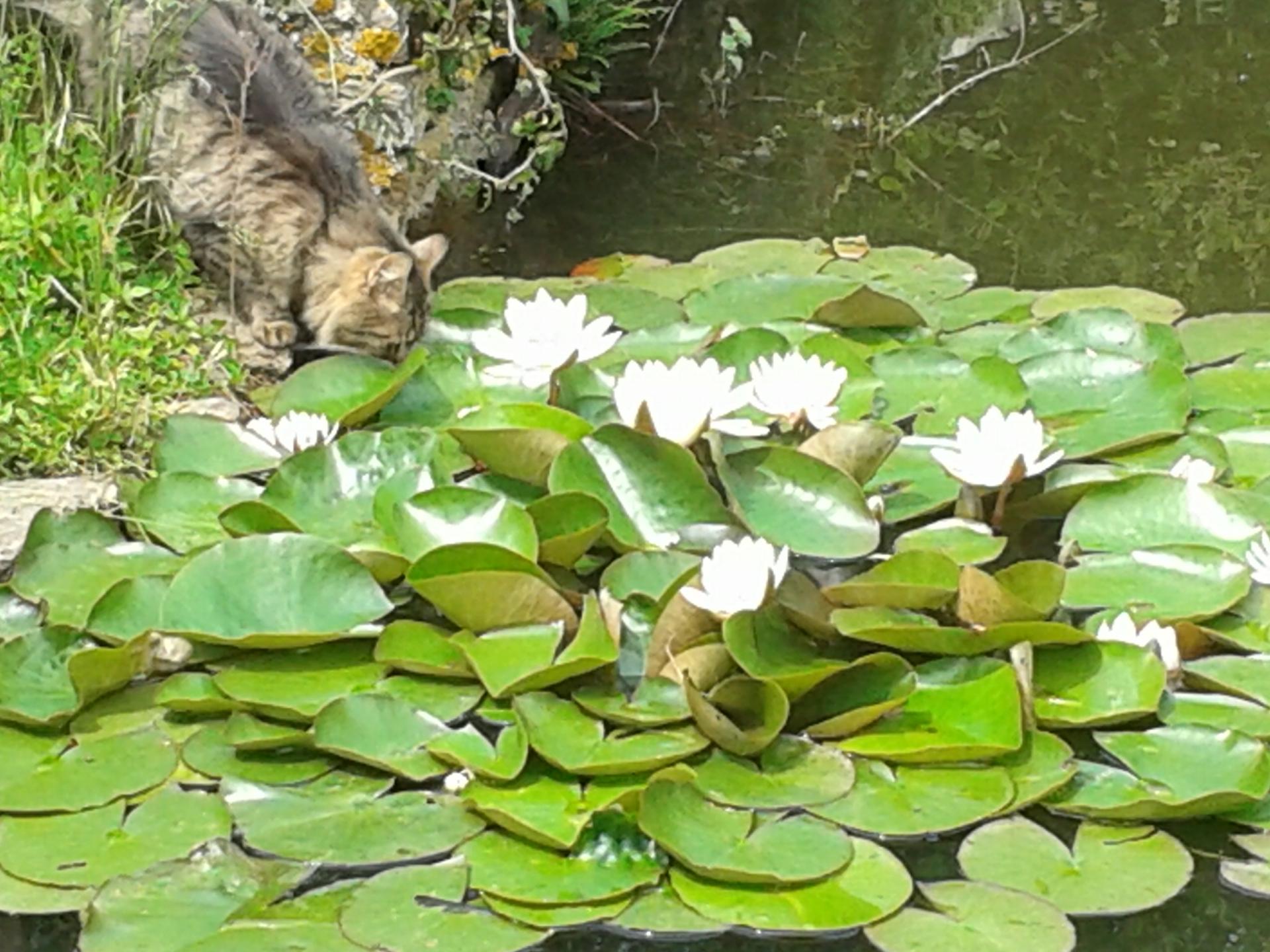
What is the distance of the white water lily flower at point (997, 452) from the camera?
9.11 ft

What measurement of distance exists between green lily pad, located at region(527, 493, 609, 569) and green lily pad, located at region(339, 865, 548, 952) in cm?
61

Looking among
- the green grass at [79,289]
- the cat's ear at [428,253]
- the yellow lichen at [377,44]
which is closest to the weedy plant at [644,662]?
the green grass at [79,289]

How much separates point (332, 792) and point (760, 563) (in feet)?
2.27

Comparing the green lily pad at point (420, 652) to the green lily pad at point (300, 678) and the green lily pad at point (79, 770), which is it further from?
the green lily pad at point (79, 770)

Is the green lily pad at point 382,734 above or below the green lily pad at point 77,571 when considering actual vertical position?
above

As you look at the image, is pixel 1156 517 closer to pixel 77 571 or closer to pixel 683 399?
pixel 683 399

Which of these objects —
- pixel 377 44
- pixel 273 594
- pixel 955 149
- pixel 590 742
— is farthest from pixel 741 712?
pixel 955 149

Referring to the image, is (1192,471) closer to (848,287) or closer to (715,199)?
(848,287)

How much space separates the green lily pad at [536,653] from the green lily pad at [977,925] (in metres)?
0.57

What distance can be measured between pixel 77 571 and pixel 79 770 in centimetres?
48

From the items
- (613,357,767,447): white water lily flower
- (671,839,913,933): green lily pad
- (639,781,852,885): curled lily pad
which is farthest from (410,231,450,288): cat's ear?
(671,839,913,933): green lily pad

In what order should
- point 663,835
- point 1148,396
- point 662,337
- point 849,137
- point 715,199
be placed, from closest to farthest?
1. point 663,835
2. point 1148,396
3. point 662,337
4. point 715,199
5. point 849,137

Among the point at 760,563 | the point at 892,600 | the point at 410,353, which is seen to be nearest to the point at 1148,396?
the point at 892,600

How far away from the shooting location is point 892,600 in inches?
103
